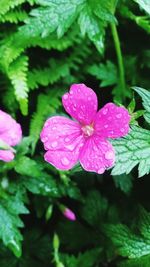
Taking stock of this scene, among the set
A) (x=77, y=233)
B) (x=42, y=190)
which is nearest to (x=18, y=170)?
(x=42, y=190)

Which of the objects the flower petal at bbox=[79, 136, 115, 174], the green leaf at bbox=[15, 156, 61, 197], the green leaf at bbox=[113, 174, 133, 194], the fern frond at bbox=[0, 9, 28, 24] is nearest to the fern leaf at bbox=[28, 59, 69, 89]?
the fern frond at bbox=[0, 9, 28, 24]

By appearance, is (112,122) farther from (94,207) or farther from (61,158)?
(94,207)

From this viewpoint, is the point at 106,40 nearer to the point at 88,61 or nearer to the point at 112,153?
the point at 88,61

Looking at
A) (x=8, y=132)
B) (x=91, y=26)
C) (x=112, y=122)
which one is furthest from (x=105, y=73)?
(x=112, y=122)

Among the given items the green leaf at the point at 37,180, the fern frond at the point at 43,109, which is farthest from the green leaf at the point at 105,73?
the green leaf at the point at 37,180

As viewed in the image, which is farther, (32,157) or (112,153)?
(32,157)

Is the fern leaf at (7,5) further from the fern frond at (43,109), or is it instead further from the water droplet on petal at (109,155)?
the water droplet on petal at (109,155)

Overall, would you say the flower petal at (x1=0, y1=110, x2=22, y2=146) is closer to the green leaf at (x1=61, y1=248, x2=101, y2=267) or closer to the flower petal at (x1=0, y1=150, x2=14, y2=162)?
the flower petal at (x1=0, y1=150, x2=14, y2=162)
